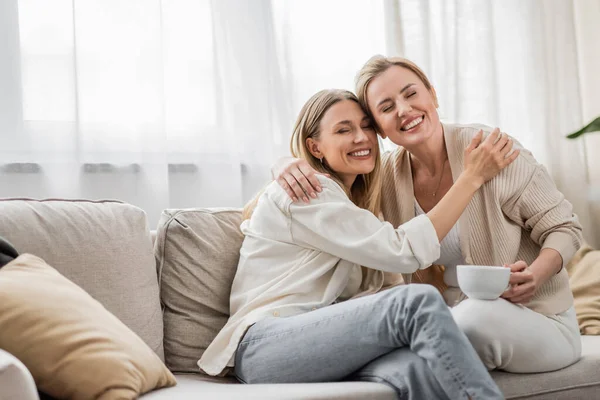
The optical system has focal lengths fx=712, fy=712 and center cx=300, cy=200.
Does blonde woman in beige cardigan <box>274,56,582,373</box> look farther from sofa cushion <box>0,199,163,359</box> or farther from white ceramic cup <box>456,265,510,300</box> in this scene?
sofa cushion <box>0,199,163,359</box>

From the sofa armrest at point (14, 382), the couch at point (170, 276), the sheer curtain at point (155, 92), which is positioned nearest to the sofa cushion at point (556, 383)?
the couch at point (170, 276)

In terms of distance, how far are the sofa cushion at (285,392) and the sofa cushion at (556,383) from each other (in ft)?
1.10

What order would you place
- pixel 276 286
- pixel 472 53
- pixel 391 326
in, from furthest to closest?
pixel 472 53
pixel 276 286
pixel 391 326

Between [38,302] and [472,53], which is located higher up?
[472,53]

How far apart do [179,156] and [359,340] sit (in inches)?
46.8

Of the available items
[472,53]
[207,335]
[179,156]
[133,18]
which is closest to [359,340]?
[207,335]

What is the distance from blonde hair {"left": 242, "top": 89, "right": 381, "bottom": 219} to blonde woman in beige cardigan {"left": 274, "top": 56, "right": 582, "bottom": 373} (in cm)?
8

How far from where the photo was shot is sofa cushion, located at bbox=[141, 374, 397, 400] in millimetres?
1385

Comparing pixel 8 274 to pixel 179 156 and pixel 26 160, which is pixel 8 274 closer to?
pixel 26 160

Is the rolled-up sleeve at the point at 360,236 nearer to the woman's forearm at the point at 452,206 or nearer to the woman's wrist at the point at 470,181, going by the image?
the woman's forearm at the point at 452,206

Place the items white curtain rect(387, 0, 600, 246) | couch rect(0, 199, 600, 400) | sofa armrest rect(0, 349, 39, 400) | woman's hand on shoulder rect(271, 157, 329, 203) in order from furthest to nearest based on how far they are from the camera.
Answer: white curtain rect(387, 0, 600, 246) → woman's hand on shoulder rect(271, 157, 329, 203) → couch rect(0, 199, 600, 400) → sofa armrest rect(0, 349, 39, 400)

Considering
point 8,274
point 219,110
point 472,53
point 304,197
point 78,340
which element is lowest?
point 78,340

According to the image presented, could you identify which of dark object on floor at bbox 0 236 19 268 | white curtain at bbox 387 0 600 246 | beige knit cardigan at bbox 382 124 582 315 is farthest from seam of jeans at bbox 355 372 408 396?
white curtain at bbox 387 0 600 246

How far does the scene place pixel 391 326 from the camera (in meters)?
1.44
